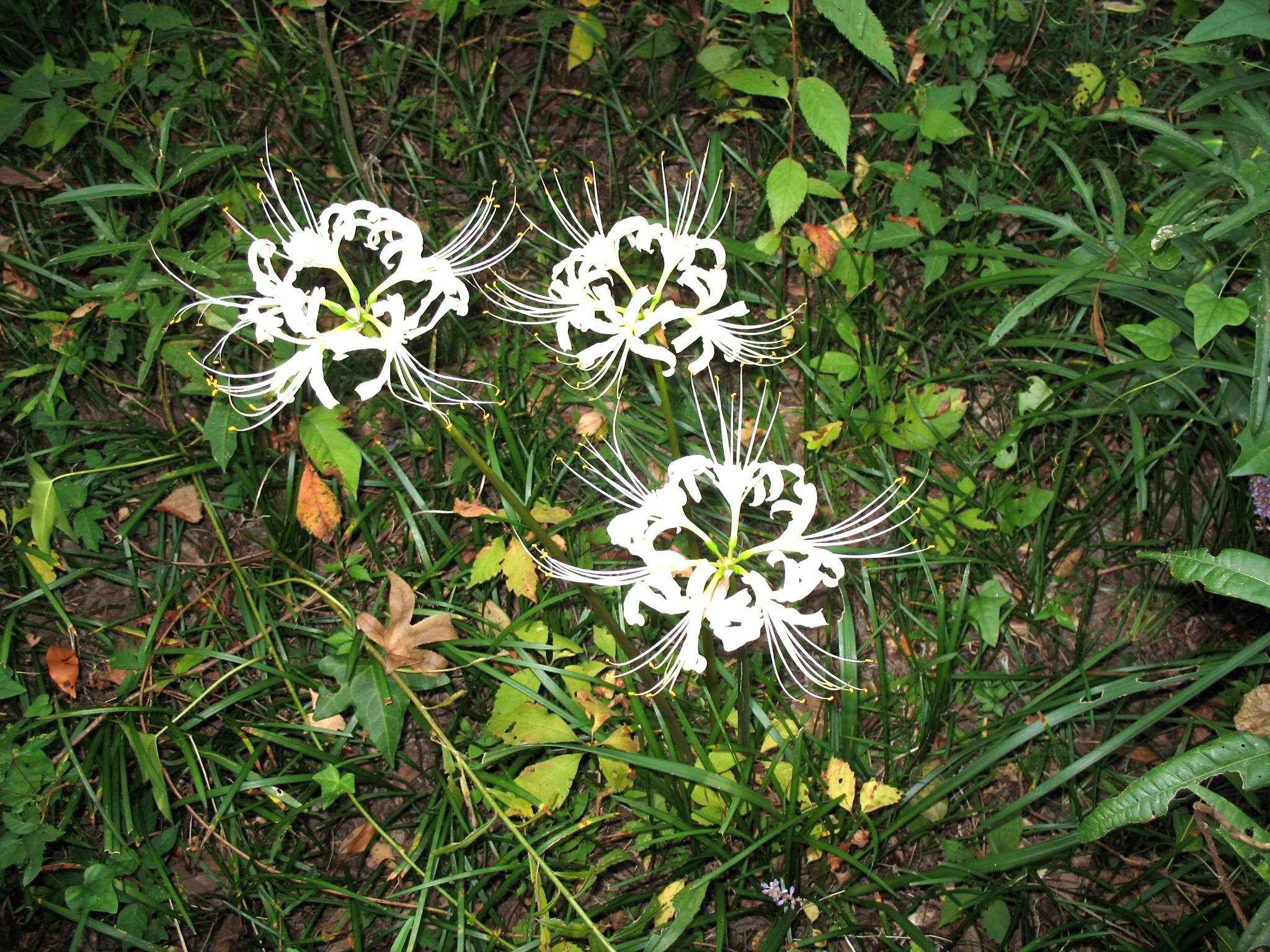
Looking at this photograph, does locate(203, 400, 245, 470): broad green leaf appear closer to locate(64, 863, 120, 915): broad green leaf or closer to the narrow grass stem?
the narrow grass stem

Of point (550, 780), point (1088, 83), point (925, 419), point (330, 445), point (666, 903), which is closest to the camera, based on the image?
point (666, 903)

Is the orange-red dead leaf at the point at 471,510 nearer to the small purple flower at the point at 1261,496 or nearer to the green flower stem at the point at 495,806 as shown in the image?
the green flower stem at the point at 495,806

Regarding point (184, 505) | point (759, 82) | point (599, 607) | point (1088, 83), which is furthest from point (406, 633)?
point (1088, 83)

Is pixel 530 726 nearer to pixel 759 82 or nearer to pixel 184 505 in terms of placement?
pixel 184 505

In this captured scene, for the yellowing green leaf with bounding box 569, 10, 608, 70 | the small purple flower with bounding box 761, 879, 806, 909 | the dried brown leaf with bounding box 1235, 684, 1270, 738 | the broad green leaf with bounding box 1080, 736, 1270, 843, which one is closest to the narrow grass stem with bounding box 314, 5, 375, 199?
the yellowing green leaf with bounding box 569, 10, 608, 70

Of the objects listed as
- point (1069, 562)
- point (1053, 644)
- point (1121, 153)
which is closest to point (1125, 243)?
point (1121, 153)
